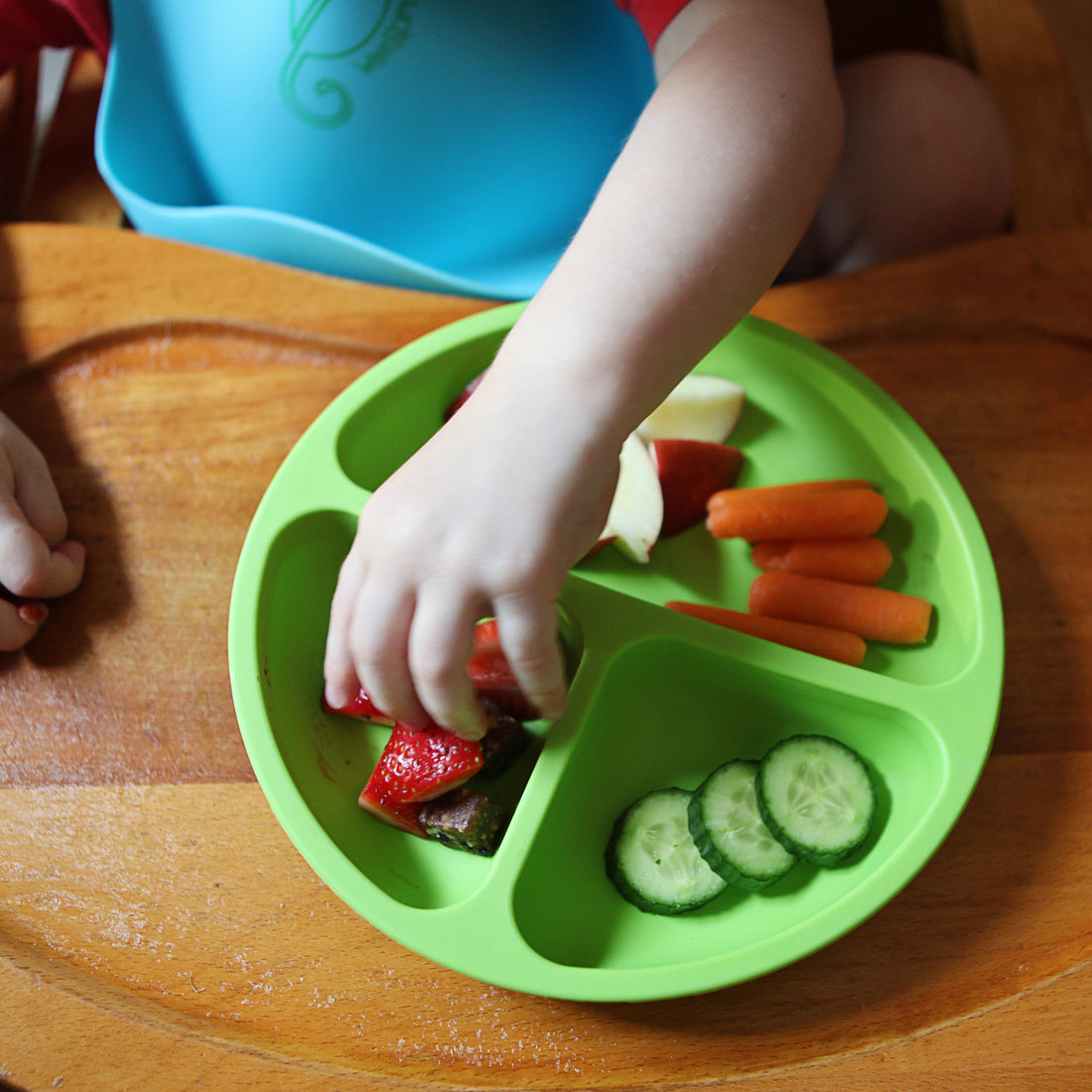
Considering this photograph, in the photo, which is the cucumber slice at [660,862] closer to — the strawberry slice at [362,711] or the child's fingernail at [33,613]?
the strawberry slice at [362,711]

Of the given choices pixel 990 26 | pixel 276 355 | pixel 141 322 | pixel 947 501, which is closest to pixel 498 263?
pixel 276 355

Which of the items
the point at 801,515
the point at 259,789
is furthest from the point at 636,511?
the point at 259,789

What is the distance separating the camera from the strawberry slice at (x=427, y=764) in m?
0.82

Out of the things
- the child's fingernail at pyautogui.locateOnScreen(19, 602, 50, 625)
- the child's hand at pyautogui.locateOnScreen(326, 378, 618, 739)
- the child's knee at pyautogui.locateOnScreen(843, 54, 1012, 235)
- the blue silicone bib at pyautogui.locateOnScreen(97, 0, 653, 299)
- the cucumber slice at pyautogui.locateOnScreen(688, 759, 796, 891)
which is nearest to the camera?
the child's hand at pyautogui.locateOnScreen(326, 378, 618, 739)

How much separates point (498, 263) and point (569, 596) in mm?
575

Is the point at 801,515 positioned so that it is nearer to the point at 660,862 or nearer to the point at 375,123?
the point at 660,862

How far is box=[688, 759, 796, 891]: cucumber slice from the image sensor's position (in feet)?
2.66

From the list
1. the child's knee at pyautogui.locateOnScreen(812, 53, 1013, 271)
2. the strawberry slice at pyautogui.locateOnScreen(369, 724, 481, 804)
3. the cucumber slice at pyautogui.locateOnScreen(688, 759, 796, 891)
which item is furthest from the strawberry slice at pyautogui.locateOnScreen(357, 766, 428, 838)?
the child's knee at pyautogui.locateOnScreen(812, 53, 1013, 271)

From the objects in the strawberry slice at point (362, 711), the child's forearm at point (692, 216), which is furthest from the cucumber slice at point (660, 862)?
the child's forearm at point (692, 216)

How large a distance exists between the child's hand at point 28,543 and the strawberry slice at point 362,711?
1.05 ft

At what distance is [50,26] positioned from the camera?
118 centimetres

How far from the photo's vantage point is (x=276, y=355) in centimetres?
107

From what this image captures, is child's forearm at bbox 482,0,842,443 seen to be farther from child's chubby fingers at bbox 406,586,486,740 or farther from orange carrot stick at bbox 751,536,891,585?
orange carrot stick at bbox 751,536,891,585

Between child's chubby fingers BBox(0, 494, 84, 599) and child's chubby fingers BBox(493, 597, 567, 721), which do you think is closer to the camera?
child's chubby fingers BBox(493, 597, 567, 721)
